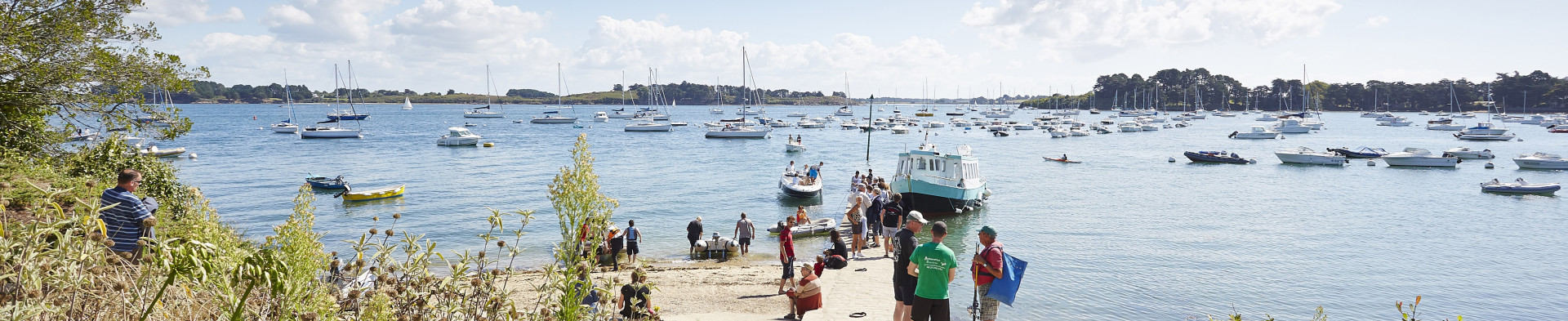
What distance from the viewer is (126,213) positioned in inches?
249

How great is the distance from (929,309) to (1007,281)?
121 centimetres

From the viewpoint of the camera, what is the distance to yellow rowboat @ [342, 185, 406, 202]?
28531mm

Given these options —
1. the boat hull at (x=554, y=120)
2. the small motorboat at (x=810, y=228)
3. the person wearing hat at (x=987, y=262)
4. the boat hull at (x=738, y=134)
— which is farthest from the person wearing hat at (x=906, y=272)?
the boat hull at (x=554, y=120)

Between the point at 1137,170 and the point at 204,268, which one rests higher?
the point at 204,268

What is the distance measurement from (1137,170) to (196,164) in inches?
2142

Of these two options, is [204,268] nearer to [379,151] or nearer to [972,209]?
[972,209]

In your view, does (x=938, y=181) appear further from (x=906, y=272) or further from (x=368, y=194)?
(x=368, y=194)

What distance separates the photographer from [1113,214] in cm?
2694

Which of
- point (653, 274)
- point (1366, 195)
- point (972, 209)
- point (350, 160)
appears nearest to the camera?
point (653, 274)

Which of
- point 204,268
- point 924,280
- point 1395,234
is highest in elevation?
point 204,268

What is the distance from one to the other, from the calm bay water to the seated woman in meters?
3.60

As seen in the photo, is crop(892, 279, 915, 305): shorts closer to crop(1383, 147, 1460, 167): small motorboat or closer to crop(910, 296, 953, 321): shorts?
crop(910, 296, 953, 321): shorts

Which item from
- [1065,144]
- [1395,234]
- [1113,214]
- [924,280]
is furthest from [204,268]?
[1065,144]

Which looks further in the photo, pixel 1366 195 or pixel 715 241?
pixel 1366 195
